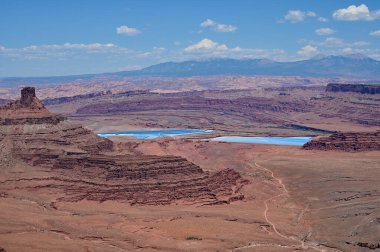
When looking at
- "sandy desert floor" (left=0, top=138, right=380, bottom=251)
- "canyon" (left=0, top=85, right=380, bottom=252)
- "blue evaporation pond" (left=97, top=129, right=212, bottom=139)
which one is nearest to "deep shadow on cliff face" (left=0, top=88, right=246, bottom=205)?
"canyon" (left=0, top=85, right=380, bottom=252)

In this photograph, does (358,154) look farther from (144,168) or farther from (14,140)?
(14,140)

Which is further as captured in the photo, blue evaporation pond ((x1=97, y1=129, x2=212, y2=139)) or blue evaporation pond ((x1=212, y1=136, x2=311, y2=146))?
blue evaporation pond ((x1=97, y1=129, x2=212, y2=139))

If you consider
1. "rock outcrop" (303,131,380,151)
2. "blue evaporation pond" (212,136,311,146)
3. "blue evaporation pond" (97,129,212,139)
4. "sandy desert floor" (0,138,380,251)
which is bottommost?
"sandy desert floor" (0,138,380,251)

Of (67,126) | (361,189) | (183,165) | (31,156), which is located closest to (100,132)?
(67,126)

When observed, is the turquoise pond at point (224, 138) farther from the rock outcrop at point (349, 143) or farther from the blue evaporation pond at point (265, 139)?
the rock outcrop at point (349, 143)

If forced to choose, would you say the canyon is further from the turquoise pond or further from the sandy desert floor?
the turquoise pond

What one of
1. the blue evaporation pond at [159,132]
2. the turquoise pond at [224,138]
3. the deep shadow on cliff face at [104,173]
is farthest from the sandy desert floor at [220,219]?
the blue evaporation pond at [159,132]
